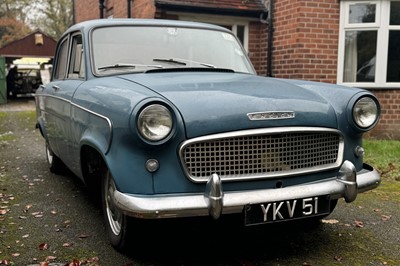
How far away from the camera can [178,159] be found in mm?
2596

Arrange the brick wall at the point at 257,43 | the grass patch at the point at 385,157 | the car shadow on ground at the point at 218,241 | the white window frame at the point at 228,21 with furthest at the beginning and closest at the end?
the brick wall at the point at 257,43 → the white window frame at the point at 228,21 → the grass patch at the point at 385,157 → the car shadow on ground at the point at 218,241

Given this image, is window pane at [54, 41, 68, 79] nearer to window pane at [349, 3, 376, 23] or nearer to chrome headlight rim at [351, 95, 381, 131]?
chrome headlight rim at [351, 95, 381, 131]

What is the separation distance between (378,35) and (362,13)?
0.54m

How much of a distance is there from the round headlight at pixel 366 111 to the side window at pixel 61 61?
9.60 feet

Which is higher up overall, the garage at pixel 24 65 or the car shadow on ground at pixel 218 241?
the garage at pixel 24 65

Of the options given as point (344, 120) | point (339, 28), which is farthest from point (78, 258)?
point (339, 28)

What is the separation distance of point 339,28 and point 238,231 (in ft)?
21.4

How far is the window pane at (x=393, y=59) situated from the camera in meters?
8.74

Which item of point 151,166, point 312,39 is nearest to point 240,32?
point 312,39

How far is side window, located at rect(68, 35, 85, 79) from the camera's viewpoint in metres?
3.92

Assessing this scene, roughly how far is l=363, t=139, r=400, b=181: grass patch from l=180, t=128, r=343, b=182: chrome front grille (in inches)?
119

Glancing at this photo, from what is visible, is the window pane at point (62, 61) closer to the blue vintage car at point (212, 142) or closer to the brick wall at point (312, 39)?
the blue vintage car at point (212, 142)

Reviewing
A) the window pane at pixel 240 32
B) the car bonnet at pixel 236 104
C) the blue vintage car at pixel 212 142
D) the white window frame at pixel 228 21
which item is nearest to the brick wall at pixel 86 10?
the white window frame at pixel 228 21

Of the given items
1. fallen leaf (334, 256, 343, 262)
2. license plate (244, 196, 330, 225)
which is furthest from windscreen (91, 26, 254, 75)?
fallen leaf (334, 256, 343, 262)
